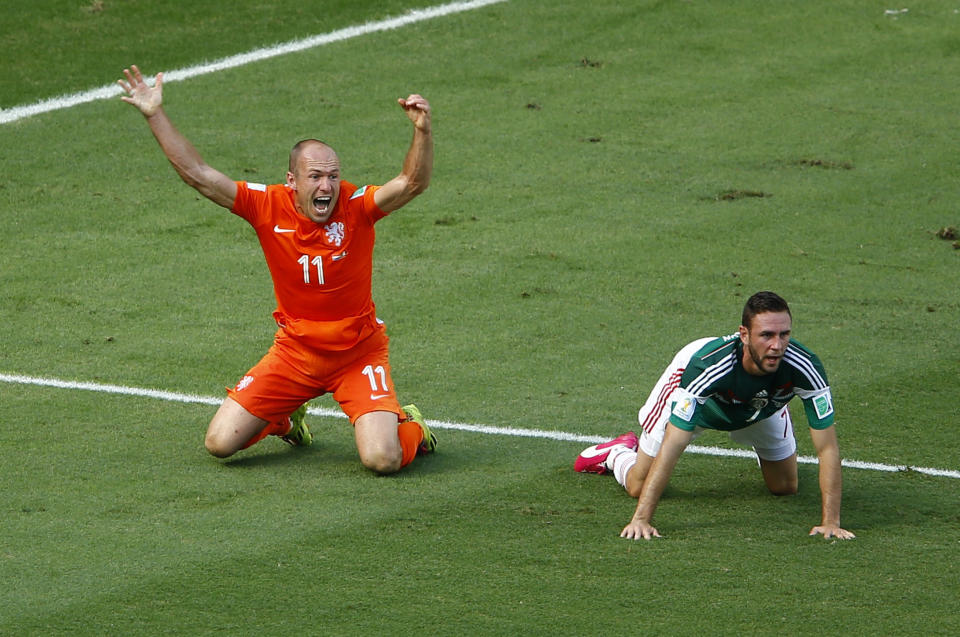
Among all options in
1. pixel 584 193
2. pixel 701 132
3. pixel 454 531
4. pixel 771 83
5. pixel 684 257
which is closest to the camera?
pixel 454 531

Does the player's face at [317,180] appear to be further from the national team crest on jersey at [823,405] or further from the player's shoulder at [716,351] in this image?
the national team crest on jersey at [823,405]

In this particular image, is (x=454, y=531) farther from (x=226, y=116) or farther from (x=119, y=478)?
(x=226, y=116)

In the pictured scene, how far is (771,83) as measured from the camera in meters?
16.2

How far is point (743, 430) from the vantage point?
24.8ft

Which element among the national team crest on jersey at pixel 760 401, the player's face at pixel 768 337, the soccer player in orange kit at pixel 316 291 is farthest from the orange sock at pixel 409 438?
the player's face at pixel 768 337

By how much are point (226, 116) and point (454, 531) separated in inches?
356

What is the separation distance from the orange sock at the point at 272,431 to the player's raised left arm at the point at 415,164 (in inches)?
52.1

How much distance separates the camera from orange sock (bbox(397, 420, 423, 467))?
7.86m

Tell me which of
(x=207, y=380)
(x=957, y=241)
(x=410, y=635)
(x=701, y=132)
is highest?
(x=701, y=132)

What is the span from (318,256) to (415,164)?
28.5 inches

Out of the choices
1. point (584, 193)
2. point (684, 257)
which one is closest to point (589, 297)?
point (684, 257)

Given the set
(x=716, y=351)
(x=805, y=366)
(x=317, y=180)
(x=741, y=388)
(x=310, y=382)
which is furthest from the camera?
(x=310, y=382)

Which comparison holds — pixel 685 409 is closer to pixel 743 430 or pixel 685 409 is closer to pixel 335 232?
pixel 743 430

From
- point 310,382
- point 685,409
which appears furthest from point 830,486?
point 310,382
